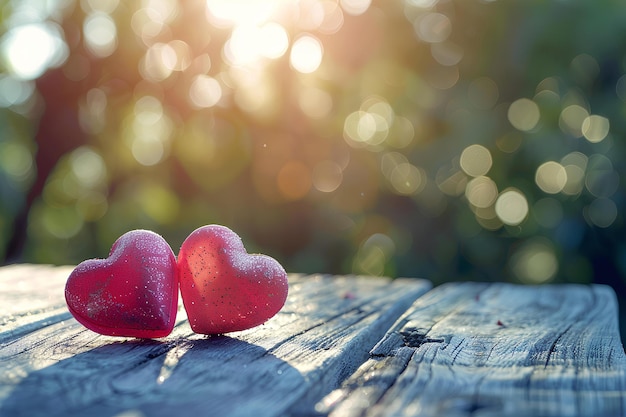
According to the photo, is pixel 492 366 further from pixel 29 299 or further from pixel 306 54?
pixel 306 54

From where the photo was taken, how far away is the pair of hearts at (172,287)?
56.6 inches

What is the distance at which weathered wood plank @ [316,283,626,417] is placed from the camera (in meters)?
1.00

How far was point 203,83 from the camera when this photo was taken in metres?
→ 7.40

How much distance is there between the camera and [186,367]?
1.21 meters

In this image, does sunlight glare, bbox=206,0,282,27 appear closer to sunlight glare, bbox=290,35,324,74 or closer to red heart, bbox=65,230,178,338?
sunlight glare, bbox=290,35,324,74

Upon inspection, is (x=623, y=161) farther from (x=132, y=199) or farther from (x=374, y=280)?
→ (x=132, y=199)

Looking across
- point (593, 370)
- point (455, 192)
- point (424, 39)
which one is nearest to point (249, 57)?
point (424, 39)

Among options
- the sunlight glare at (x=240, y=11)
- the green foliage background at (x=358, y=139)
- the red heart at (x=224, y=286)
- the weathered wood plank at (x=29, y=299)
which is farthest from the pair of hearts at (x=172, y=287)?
the sunlight glare at (x=240, y=11)

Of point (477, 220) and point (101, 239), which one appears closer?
point (477, 220)

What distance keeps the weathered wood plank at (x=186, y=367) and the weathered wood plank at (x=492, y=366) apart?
7 centimetres

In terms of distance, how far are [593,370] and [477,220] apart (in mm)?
5158

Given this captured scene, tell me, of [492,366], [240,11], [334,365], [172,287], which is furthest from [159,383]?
[240,11]

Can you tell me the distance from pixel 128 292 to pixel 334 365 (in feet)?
1.49

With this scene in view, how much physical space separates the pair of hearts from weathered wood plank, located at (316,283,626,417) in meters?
0.28
